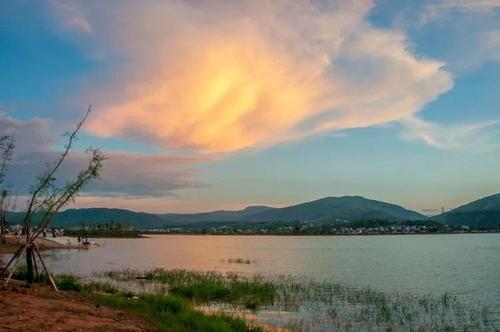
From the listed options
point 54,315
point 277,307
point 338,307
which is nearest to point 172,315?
point 54,315

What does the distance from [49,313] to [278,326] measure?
11.6 metres

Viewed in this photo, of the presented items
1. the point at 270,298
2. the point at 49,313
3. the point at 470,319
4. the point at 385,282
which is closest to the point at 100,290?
the point at 270,298

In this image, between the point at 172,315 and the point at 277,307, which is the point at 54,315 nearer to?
the point at 172,315

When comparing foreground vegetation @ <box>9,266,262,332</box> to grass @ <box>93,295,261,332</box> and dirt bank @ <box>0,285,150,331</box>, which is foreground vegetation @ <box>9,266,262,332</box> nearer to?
grass @ <box>93,295,261,332</box>

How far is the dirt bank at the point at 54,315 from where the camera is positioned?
632 inches

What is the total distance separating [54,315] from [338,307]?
20330 mm

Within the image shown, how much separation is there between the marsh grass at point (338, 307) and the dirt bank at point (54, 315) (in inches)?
369

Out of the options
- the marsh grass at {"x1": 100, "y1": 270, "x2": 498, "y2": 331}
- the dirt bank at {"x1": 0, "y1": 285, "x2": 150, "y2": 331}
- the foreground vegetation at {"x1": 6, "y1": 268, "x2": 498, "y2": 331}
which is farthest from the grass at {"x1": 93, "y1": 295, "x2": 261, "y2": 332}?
the marsh grass at {"x1": 100, "y1": 270, "x2": 498, "y2": 331}

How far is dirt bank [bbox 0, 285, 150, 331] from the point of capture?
52.6 ft

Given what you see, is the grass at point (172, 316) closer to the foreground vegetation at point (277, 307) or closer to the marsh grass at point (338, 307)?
the foreground vegetation at point (277, 307)

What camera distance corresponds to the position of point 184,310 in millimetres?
23203

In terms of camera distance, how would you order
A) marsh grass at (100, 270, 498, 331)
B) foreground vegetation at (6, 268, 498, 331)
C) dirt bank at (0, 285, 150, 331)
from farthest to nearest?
1. marsh grass at (100, 270, 498, 331)
2. foreground vegetation at (6, 268, 498, 331)
3. dirt bank at (0, 285, 150, 331)

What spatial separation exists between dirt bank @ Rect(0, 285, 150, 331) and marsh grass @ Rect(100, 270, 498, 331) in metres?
9.37

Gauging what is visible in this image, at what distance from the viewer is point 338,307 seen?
33562 millimetres
